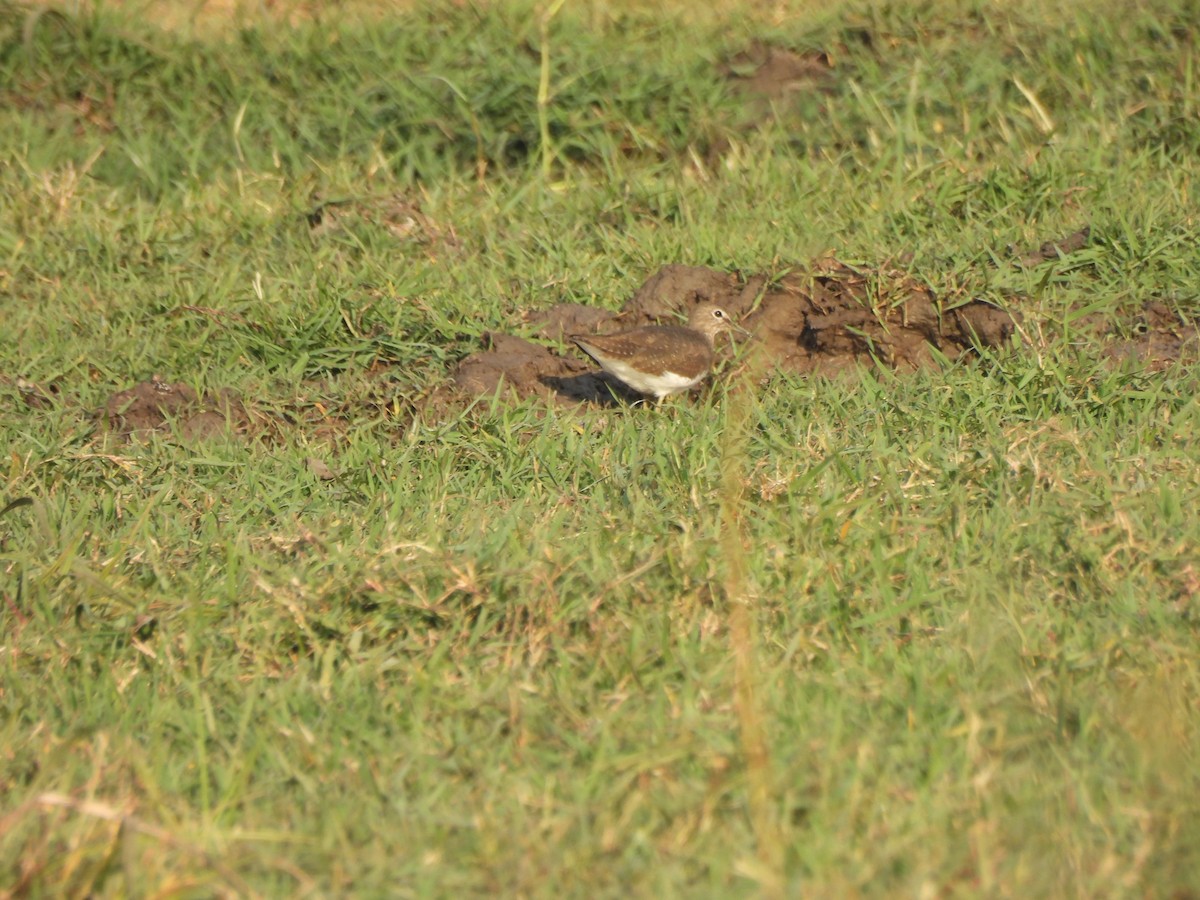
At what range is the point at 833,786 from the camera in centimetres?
312

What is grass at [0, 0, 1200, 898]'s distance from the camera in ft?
10.1

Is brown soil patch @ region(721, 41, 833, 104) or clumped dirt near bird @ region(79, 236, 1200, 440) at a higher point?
brown soil patch @ region(721, 41, 833, 104)

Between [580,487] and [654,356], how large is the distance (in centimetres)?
84

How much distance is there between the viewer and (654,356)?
5.46 metres

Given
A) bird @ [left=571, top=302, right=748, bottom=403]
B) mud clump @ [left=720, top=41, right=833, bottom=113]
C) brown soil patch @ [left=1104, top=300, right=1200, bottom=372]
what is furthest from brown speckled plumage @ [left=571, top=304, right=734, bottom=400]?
mud clump @ [left=720, top=41, right=833, bottom=113]

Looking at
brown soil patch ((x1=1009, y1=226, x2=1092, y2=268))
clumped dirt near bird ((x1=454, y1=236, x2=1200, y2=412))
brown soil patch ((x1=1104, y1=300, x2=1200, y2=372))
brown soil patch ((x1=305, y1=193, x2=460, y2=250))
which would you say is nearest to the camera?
brown soil patch ((x1=1104, y1=300, x2=1200, y2=372))

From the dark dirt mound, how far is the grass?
11cm

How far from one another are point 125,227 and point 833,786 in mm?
5039

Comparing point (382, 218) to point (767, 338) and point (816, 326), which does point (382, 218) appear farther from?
point (816, 326)

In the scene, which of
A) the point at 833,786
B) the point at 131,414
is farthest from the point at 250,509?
the point at 833,786

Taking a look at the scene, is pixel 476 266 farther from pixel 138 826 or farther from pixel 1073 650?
pixel 138 826

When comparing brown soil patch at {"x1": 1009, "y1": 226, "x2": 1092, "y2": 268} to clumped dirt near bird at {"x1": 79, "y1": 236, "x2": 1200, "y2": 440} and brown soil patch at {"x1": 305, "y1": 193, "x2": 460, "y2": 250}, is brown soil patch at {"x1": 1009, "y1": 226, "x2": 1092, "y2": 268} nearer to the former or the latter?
clumped dirt near bird at {"x1": 79, "y1": 236, "x2": 1200, "y2": 440}

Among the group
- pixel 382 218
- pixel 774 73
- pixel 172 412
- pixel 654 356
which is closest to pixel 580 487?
pixel 654 356

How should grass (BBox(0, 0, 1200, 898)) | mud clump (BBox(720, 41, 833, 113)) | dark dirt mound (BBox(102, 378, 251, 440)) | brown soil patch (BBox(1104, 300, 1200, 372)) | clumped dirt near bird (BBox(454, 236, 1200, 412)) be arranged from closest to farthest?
grass (BBox(0, 0, 1200, 898))
brown soil patch (BBox(1104, 300, 1200, 372))
dark dirt mound (BBox(102, 378, 251, 440))
clumped dirt near bird (BBox(454, 236, 1200, 412))
mud clump (BBox(720, 41, 833, 113))
